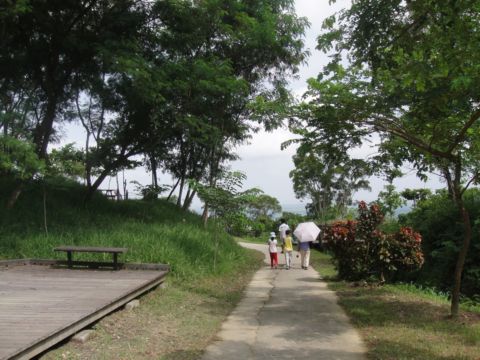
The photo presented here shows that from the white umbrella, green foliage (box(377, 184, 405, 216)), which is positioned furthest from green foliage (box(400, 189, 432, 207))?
the white umbrella

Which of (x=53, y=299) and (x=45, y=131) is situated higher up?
(x=45, y=131)

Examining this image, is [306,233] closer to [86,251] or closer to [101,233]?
[101,233]

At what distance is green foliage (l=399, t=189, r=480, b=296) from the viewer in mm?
12211

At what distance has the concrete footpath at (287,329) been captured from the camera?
6160 millimetres

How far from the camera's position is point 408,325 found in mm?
7598

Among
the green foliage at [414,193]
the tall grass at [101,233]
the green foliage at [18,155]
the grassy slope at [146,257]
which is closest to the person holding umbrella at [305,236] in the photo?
the grassy slope at [146,257]

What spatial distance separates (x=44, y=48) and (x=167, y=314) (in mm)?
10563

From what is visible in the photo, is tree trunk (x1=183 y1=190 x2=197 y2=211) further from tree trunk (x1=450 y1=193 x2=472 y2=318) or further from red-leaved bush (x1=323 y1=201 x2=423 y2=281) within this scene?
tree trunk (x1=450 y1=193 x2=472 y2=318)

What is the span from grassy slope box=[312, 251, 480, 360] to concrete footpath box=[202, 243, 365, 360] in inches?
9.9

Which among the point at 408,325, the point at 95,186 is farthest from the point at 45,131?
the point at 408,325

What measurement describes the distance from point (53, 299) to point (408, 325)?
541 centimetres

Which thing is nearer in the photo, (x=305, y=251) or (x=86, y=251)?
(x=86, y=251)

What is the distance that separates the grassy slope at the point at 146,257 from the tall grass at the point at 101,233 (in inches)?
1.0

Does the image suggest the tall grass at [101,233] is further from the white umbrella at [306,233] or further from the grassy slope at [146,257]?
the white umbrella at [306,233]
